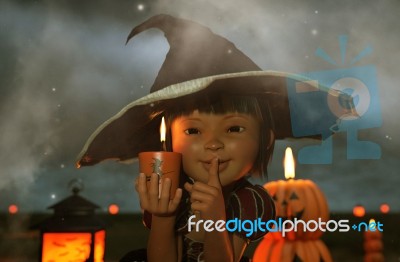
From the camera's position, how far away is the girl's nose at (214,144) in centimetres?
124

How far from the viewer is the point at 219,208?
1.14m

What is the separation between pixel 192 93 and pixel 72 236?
2.41 feet

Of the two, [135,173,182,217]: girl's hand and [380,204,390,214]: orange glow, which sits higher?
[135,173,182,217]: girl's hand

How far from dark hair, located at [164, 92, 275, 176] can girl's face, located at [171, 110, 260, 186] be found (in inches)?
0.7

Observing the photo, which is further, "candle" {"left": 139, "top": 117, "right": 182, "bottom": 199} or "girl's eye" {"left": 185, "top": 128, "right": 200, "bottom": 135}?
"girl's eye" {"left": 185, "top": 128, "right": 200, "bottom": 135}

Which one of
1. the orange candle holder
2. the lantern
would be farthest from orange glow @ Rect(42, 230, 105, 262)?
the orange candle holder

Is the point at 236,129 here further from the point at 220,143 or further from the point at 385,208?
the point at 385,208

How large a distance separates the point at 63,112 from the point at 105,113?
134mm

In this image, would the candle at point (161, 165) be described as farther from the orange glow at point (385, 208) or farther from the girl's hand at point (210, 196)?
the orange glow at point (385, 208)

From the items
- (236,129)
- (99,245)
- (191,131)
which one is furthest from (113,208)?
(236,129)

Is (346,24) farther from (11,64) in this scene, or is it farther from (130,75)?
(11,64)

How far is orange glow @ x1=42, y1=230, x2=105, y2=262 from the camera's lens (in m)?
1.59

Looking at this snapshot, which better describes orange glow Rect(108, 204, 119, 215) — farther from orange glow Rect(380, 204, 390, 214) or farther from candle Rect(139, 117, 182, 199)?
orange glow Rect(380, 204, 390, 214)

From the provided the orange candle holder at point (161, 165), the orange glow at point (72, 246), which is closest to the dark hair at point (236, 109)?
the orange candle holder at point (161, 165)
